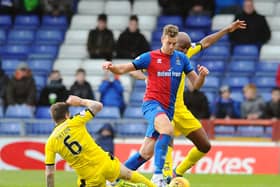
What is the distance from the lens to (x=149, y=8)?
27.8m

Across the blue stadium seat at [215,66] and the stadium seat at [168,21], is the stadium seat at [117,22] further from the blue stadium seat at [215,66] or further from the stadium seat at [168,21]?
the blue stadium seat at [215,66]

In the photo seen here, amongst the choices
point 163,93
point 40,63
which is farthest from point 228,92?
point 163,93

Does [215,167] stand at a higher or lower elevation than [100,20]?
lower

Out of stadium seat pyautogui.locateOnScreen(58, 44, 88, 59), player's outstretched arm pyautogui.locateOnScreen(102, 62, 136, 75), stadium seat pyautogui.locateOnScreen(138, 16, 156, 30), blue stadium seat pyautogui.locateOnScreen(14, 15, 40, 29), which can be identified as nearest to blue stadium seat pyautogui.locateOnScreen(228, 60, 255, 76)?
stadium seat pyautogui.locateOnScreen(138, 16, 156, 30)

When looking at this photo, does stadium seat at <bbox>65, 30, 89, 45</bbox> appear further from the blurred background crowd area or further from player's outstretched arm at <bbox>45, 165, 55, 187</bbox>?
player's outstretched arm at <bbox>45, 165, 55, 187</bbox>

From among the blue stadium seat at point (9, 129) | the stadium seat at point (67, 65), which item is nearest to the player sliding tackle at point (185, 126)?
the blue stadium seat at point (9, 129)

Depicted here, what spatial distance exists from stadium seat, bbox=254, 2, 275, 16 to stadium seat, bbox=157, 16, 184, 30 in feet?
7.05

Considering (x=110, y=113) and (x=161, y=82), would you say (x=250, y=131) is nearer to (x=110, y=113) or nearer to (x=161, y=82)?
(x=110, y=113)

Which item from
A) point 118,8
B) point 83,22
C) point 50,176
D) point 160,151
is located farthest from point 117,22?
point 50,176

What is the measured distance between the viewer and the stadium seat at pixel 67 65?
26.2 m

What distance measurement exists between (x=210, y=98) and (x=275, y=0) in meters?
4.73

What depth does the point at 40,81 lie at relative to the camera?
84.4 ft

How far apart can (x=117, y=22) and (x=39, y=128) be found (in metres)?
5.59

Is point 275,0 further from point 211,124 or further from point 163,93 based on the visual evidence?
point 163,93
